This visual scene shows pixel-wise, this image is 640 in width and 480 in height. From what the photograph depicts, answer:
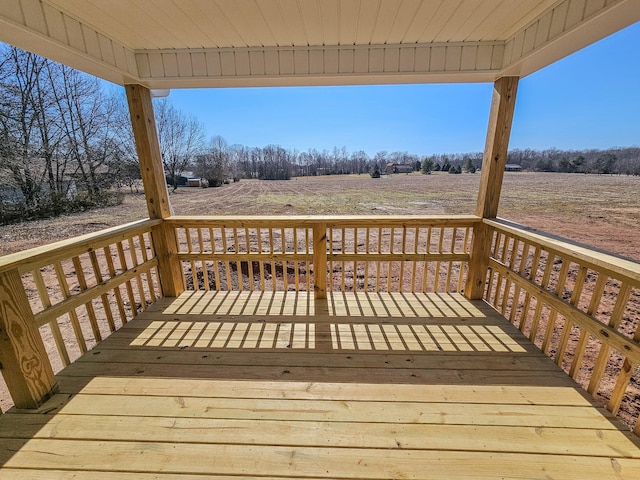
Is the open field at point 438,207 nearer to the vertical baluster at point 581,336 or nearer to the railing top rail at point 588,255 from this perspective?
the railing top rail at point 588,255

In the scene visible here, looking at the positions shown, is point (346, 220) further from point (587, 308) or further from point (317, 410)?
point (587, 308)

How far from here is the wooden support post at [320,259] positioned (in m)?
2.72

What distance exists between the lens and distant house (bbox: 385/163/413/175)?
65.8ft

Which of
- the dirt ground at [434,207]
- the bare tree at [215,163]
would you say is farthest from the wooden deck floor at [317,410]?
the bare tree at [215,163]

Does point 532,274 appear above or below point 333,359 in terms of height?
above

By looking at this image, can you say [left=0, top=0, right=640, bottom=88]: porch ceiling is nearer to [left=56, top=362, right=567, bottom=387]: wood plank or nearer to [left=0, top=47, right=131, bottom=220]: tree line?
[left=56, top=362, right=567, bottom=387]: wood plank

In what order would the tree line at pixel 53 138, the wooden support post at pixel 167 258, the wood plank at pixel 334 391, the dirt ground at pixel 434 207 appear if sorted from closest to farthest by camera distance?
the wood plank at pixel 334 391, the wooden support post at pixel 167 258, the dirt ground at pixel 434 207, the tree line at pixel 53 138

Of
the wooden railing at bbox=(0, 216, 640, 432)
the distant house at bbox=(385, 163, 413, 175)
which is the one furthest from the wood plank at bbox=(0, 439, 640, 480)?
the distant house at bbox=(385, 163, 413, 175)

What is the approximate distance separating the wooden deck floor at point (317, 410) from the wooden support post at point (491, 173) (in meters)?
0.59

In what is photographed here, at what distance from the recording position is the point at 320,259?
2.80 metres

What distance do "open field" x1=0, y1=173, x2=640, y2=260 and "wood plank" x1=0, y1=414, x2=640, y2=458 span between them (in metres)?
6.53

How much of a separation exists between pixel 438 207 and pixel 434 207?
0.14 meters

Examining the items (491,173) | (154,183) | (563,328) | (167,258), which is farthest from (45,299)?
(491,173)

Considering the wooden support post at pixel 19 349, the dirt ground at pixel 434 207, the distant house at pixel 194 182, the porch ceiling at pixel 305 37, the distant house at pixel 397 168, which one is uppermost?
the porch ceiling at pixel 305 37
